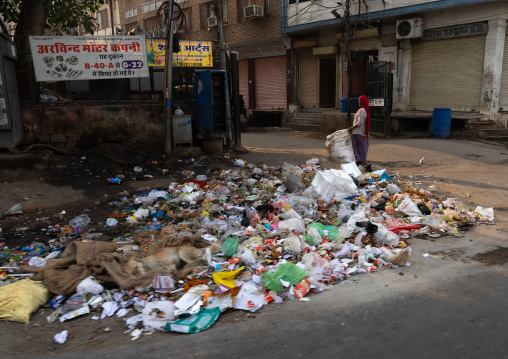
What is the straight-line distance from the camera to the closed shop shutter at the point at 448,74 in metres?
14.5

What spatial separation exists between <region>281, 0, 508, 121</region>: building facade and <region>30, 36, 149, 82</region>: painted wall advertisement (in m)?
9.81

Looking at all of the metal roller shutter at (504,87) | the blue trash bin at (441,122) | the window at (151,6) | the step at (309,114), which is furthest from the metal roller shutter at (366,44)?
Answer: the window at (151,6)

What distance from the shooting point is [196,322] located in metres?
3.30

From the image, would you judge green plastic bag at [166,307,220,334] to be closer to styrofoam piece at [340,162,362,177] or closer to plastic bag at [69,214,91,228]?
plastic bag at [69,214,91,228]

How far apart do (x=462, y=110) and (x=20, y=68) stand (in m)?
13.8

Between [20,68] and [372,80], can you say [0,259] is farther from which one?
[372,80]

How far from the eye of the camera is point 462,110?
49.4 feet

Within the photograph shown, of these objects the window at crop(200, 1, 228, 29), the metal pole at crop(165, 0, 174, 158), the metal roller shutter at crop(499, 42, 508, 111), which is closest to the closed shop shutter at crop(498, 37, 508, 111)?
the metal roller shutter at crop(499, 42, 508, 111)

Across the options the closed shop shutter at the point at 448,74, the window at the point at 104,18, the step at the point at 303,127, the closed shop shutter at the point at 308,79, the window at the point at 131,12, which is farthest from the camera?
the window at the point at 104,18

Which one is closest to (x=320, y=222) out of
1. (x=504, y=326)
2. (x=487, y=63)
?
(x=504, y=326)

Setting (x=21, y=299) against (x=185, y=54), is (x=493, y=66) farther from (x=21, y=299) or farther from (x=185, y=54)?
(x=21, y=299)

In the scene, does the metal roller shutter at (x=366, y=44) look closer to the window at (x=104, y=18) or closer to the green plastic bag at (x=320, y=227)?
the green plastic bag at (x=320, y=227)

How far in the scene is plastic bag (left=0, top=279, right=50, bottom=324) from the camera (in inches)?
137

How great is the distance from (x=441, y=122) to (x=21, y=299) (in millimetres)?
13045
